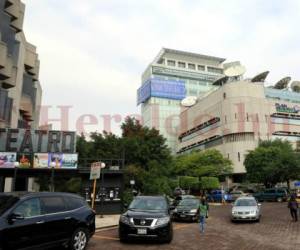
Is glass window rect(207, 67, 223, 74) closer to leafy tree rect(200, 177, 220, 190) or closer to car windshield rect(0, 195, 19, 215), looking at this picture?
leafy tree rect(200, 177, 220, 190)

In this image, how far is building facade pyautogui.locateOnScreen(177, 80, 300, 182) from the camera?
8069cm

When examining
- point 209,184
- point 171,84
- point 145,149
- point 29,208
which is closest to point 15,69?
point 145,149

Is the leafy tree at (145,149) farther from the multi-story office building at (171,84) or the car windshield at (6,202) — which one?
the multi-story office building at (171,84)

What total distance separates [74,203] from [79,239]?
3.34 feet

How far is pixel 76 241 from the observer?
31.2 ft

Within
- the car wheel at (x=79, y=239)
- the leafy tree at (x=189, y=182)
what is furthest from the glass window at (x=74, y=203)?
the leafy tree at (x=189, y=182)

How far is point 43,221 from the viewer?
8594 millimetres

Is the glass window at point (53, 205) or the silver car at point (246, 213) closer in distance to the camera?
the glass window at point (53, 205)

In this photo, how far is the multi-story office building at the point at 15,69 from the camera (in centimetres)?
2798

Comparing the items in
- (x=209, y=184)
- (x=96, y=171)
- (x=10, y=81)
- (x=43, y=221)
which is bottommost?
(x=43, y=221)

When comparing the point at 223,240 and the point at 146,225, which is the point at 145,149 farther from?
the point at 146,225

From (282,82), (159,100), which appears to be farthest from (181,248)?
(159,100)

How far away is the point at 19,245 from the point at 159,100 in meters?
124

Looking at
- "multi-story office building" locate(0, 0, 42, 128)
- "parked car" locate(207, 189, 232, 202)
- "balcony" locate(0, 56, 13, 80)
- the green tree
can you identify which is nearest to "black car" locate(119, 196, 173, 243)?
"multi-story office building" locate(0, 0, 42, 128)
